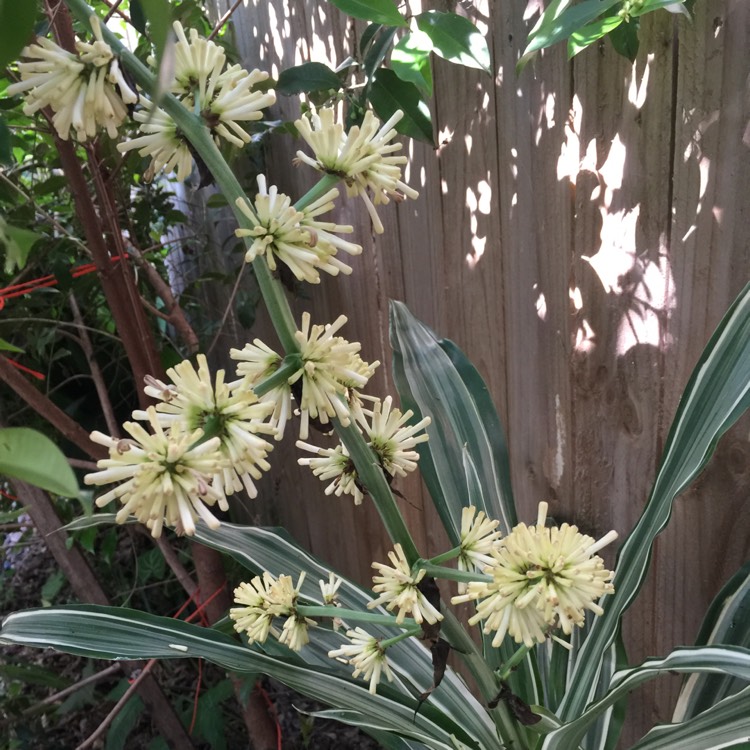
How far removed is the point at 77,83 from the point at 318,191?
0.16 meters

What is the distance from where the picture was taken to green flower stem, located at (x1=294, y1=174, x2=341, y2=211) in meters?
0.43

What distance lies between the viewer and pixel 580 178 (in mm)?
822

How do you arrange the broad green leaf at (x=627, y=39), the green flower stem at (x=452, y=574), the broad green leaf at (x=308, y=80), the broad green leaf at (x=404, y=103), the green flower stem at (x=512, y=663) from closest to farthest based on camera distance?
the green flower stem at (x=452, y=574), the green flower stem at (x=512, y=663), the broad green leaf at (x=627, y=39), the broad green leaf at (x=404, y=103), the broad green leaf at (x=308, y=80)

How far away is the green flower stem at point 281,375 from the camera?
0.40m

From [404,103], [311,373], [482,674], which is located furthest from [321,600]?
[404,103]

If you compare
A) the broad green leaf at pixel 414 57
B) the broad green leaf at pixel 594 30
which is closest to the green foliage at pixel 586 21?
the broad green leaf at pixel 594 30

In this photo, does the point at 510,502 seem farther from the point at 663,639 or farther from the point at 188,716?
the point at 188,716

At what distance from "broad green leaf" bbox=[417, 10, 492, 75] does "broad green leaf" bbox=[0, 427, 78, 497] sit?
0.57 m

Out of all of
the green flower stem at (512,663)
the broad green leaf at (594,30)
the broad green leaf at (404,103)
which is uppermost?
the broad green leaf at (594,30)

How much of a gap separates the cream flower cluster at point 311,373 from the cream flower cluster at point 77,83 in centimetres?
17

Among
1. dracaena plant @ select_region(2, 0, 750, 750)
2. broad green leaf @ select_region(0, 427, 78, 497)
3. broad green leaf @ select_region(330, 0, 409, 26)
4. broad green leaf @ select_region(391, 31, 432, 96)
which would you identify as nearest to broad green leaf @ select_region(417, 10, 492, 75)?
broad green leaf @ select_region(391, 31, 432, 96)

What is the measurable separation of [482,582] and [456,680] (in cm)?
50

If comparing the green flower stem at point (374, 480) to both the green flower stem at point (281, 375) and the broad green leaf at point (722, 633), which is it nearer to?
the green flower stem at point (281, 375)

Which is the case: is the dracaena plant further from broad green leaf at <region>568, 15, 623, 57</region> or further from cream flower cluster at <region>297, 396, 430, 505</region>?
broad green leaf at <region>568, 15, 623, 57</region>
